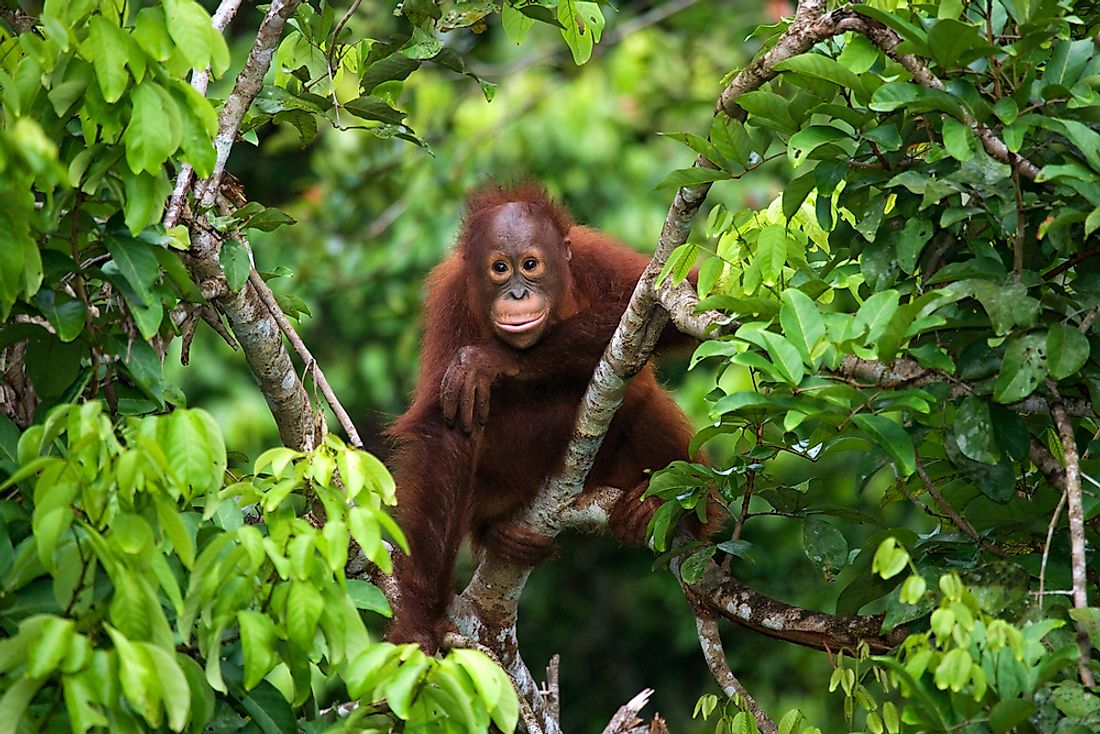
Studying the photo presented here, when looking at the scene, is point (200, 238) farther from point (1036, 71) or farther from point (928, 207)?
point (1036, 71)

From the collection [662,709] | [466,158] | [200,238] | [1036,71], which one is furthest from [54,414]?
[662,709]

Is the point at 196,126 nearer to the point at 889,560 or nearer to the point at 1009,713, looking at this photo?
the point at 889,560

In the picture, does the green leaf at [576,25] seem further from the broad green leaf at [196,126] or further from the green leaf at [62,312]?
the green leaf at [62,312]

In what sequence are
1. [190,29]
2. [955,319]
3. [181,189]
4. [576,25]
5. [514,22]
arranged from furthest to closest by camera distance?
[514,22] < [576,25] < [181,189] < [955,319] < [190,29]

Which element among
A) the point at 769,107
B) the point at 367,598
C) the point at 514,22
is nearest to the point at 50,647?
the point at 367,598

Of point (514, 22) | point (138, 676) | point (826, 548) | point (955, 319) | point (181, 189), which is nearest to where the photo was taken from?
point (138, 676)

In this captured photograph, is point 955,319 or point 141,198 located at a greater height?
point 141,198

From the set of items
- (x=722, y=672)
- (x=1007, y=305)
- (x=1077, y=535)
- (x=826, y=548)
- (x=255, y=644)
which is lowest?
(x=722, y=672)

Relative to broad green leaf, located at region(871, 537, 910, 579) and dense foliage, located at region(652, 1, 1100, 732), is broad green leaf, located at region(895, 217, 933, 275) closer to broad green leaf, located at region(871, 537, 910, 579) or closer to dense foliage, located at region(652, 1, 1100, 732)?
dense foliage, located at region(652, 1, 1100, 732)

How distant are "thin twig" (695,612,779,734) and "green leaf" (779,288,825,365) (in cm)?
92

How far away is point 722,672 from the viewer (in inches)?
115

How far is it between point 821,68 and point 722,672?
4.55ft

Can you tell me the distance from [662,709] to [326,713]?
190 inches

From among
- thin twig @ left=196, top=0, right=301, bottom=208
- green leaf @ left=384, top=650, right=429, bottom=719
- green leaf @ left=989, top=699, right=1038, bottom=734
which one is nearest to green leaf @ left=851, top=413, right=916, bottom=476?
green leaf @ left=989, top=699, right=1038, bottom=734
